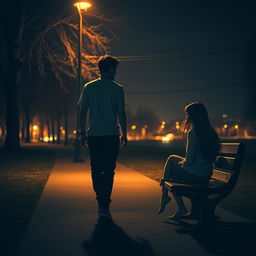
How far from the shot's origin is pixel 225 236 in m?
6.14

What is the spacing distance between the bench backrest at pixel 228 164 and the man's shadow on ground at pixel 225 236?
0.59 meters

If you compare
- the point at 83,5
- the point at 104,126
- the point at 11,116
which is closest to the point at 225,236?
the point at 104,126

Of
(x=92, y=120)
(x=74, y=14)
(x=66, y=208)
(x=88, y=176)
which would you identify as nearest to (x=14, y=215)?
(x=66, y=208)

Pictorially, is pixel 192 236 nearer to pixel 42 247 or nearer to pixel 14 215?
pixel 42 247

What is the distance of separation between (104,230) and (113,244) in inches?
32.0

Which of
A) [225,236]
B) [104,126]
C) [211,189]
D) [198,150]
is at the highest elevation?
[104,126]

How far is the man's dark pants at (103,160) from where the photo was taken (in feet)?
23.5

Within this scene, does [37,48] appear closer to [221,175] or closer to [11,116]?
[11,116]

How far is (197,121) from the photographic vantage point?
22.9 feet

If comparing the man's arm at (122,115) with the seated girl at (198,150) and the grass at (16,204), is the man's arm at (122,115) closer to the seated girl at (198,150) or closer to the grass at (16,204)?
the seated girl at (198,150)

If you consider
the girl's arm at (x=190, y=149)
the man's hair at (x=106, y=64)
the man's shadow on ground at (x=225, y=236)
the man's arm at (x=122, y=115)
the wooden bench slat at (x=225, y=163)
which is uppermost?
the man's hair at (x=106, y=64)

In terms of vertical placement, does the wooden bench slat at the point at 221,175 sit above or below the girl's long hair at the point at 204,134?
below

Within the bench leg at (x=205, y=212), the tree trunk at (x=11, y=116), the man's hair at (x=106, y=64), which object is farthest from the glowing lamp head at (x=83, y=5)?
the bench leg at (x=205, y=212)

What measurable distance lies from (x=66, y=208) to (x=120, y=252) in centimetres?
318
